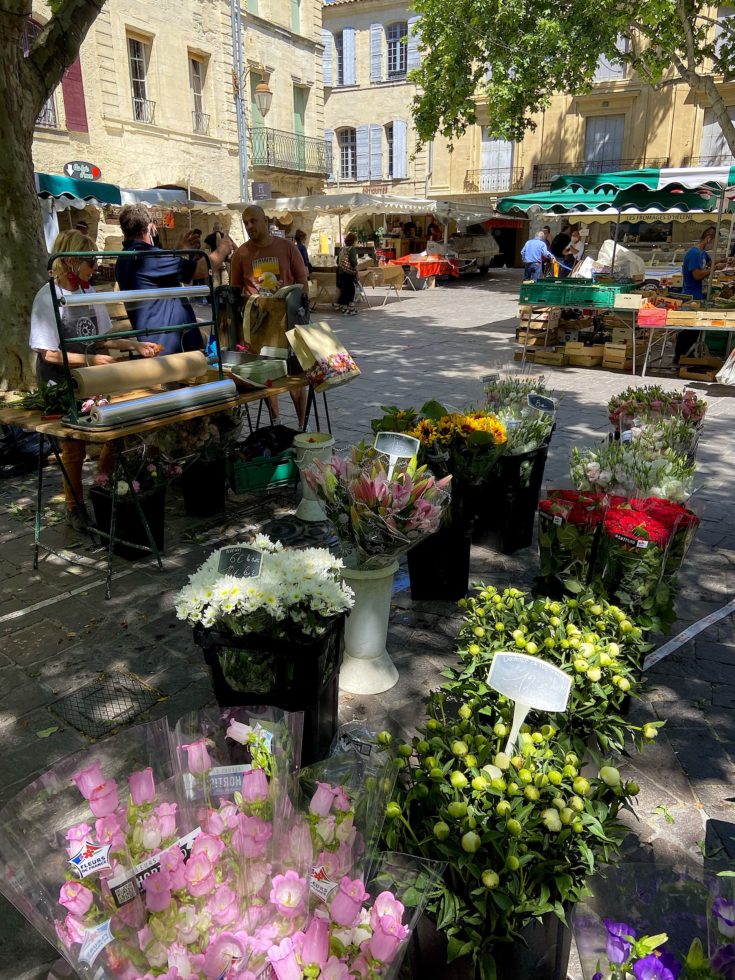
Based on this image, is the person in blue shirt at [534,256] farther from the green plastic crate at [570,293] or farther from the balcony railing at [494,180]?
the balcony railing at [494,180]

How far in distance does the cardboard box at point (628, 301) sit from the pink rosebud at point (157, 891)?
365 inches

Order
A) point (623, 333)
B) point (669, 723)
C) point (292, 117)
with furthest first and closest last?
point (292, 117)
point (623, 333)
point (669, 723)

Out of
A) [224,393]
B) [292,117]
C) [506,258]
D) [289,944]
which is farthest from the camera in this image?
[506,258]

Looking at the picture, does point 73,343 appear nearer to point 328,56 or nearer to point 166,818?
point 166,818

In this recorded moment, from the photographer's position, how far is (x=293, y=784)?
1.63m

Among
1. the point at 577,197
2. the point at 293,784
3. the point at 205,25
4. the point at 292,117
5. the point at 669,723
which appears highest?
the point at 205,25

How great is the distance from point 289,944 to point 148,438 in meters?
3.70

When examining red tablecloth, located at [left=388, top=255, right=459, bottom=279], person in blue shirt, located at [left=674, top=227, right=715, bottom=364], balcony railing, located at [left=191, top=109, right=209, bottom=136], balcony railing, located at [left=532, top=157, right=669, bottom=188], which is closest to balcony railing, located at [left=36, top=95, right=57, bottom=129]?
balcony railing, located at [left=191, top=109, right=209, bottom=136]

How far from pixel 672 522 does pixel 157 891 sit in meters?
2.48

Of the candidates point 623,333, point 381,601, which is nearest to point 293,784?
point 381,601

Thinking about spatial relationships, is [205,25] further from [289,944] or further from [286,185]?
[289,944]

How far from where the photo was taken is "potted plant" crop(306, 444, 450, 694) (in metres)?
2.75

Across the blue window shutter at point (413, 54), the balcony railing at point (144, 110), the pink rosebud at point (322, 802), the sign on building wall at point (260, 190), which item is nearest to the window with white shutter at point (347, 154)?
the blue window shutter at point (413, 54)

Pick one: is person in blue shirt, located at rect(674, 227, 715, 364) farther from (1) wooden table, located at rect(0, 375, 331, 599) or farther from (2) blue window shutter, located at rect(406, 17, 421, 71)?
(2) blue window shutter, located at rect(406, 17, 421, 71)
